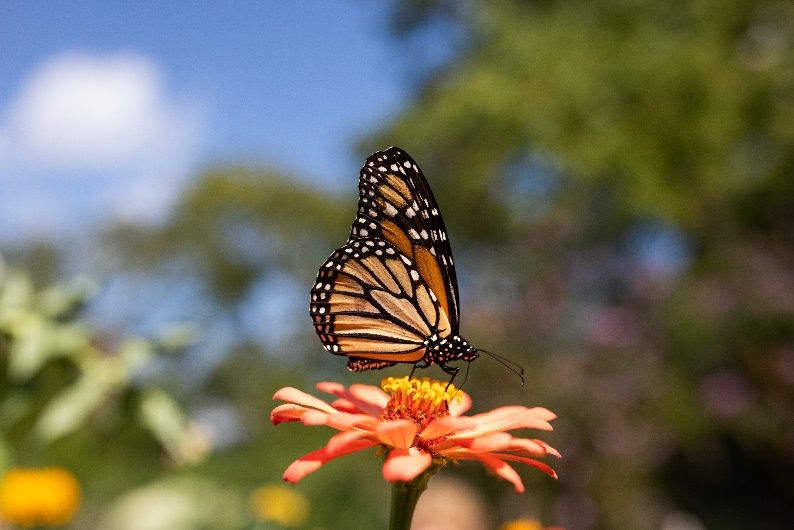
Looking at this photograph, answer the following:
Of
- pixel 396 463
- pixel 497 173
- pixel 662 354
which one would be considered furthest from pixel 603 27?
pixel 396 463

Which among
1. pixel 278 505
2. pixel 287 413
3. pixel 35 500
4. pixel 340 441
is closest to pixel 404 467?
pixel 340 441

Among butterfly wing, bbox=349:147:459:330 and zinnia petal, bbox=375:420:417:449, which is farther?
butterfly wing, bbox=349:147:459:330

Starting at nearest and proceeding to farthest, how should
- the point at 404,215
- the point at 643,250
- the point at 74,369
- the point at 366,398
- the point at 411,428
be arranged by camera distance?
the point at 411,428, the point at 366,398, the point at 404,215, the point at 74,369, the point at 643,250

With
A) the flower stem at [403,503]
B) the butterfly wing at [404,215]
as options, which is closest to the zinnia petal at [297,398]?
the flower stem at [403,503]

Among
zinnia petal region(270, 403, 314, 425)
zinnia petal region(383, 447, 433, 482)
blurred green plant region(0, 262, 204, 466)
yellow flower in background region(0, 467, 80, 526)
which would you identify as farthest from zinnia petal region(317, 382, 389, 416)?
yellow flower in background region(0, 467, 80, 526)

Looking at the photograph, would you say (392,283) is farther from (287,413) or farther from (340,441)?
(340,441)

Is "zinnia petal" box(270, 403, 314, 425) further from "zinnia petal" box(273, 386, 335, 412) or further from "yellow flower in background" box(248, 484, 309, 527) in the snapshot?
"yellow flower in background" box(248, 484, 309, 527)
